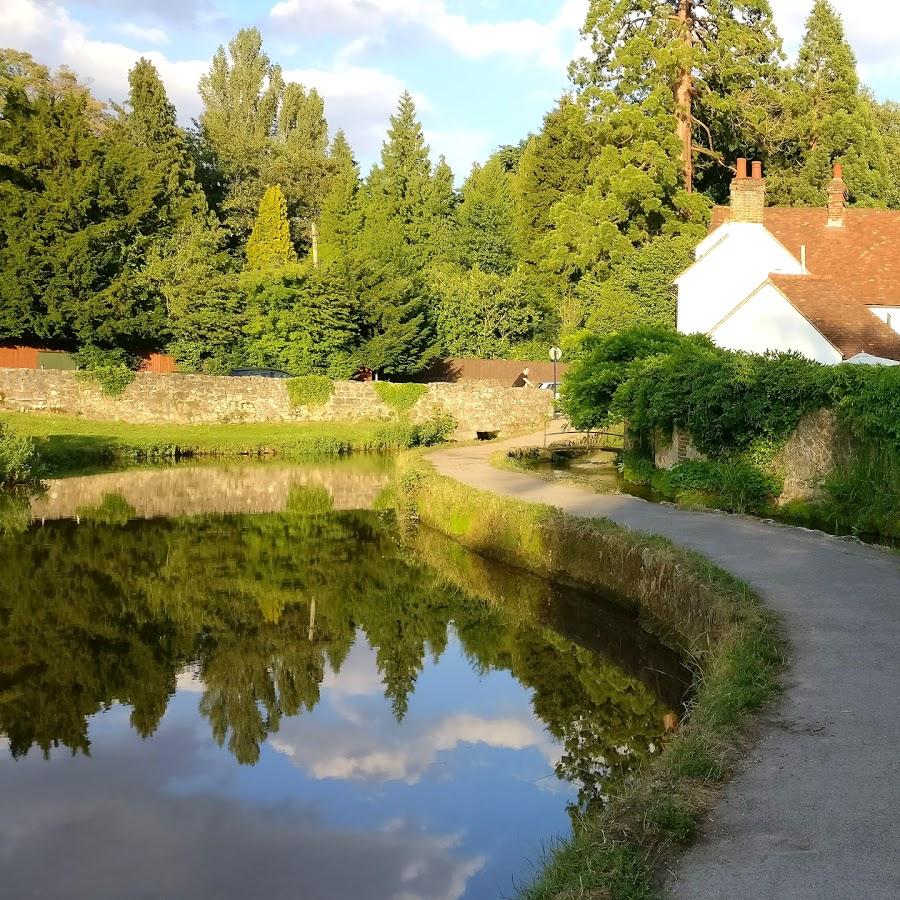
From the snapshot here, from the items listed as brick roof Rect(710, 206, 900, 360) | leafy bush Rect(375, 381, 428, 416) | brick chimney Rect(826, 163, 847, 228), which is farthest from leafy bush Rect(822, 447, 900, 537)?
leafy bush Rect(375, 381, 428, 416)

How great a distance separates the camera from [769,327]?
2703 centimetres

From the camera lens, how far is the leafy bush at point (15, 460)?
25.8 metres

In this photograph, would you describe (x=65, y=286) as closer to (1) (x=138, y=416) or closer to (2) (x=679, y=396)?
(1) (x=138, y=416)

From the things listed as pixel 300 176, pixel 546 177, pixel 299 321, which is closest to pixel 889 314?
pixel 299 321

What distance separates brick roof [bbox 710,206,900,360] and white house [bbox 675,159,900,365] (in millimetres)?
34

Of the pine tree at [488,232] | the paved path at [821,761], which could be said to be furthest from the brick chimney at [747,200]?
the pine tree at [488,232]

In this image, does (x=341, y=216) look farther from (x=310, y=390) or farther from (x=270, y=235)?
(x=310, y=390)

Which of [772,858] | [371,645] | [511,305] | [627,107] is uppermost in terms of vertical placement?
[627,107]

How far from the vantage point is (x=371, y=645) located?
12852 mm

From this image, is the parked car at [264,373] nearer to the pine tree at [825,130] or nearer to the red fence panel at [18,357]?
the red fence panel at [18,357]

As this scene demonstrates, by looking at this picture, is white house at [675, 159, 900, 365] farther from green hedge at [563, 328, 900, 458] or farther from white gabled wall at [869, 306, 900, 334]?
green hedge at [563, 328, 900, 458]

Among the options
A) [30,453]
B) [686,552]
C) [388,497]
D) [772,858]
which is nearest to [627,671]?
[686,552]

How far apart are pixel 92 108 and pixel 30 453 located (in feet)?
101

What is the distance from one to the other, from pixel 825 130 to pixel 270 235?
2839 centimetres
